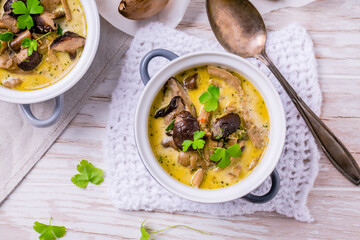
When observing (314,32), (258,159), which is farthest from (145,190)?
(314,32)

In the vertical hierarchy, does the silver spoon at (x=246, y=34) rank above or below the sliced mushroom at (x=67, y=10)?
below

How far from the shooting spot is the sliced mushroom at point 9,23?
Result: 182cm

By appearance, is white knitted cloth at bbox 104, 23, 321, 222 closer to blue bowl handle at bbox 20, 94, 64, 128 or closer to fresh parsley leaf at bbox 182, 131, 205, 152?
blue bowl handle at bbox 20, 94, 64, 128

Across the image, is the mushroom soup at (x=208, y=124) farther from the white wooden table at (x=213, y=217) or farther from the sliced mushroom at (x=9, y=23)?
the sliced mushroom at (x=9, y=23)

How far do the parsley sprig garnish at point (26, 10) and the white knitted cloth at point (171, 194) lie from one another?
0.45 m

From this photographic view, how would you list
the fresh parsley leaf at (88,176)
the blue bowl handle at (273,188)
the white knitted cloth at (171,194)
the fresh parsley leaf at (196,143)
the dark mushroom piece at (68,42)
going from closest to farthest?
the fresh parsley leaf at (196,143) → the blue bowl handle at (273,188) → the dark mushroom piece at (68,42) → the white knitted cloth at (171,194) → the fresh parsley leaf at (88,176)

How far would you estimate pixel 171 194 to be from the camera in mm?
1972

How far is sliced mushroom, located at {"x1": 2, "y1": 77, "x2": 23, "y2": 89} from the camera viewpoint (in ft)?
6.07

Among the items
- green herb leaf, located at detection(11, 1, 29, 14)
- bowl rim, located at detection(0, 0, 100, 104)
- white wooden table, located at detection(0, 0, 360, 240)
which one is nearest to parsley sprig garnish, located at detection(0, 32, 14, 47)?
green herb leaf, located at detection(11, 1, 29, 14)

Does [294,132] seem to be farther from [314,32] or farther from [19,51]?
[19,51]

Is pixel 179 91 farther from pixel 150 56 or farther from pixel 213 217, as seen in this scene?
pixel 213 217

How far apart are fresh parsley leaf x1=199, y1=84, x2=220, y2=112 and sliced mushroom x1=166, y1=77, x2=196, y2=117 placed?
0.21 ft

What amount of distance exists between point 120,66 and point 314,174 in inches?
41.3

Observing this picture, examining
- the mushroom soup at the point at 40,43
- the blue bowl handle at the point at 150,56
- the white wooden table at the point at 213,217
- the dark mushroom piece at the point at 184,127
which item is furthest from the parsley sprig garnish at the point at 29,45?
the dark mushroom piece at the point at 184,127
